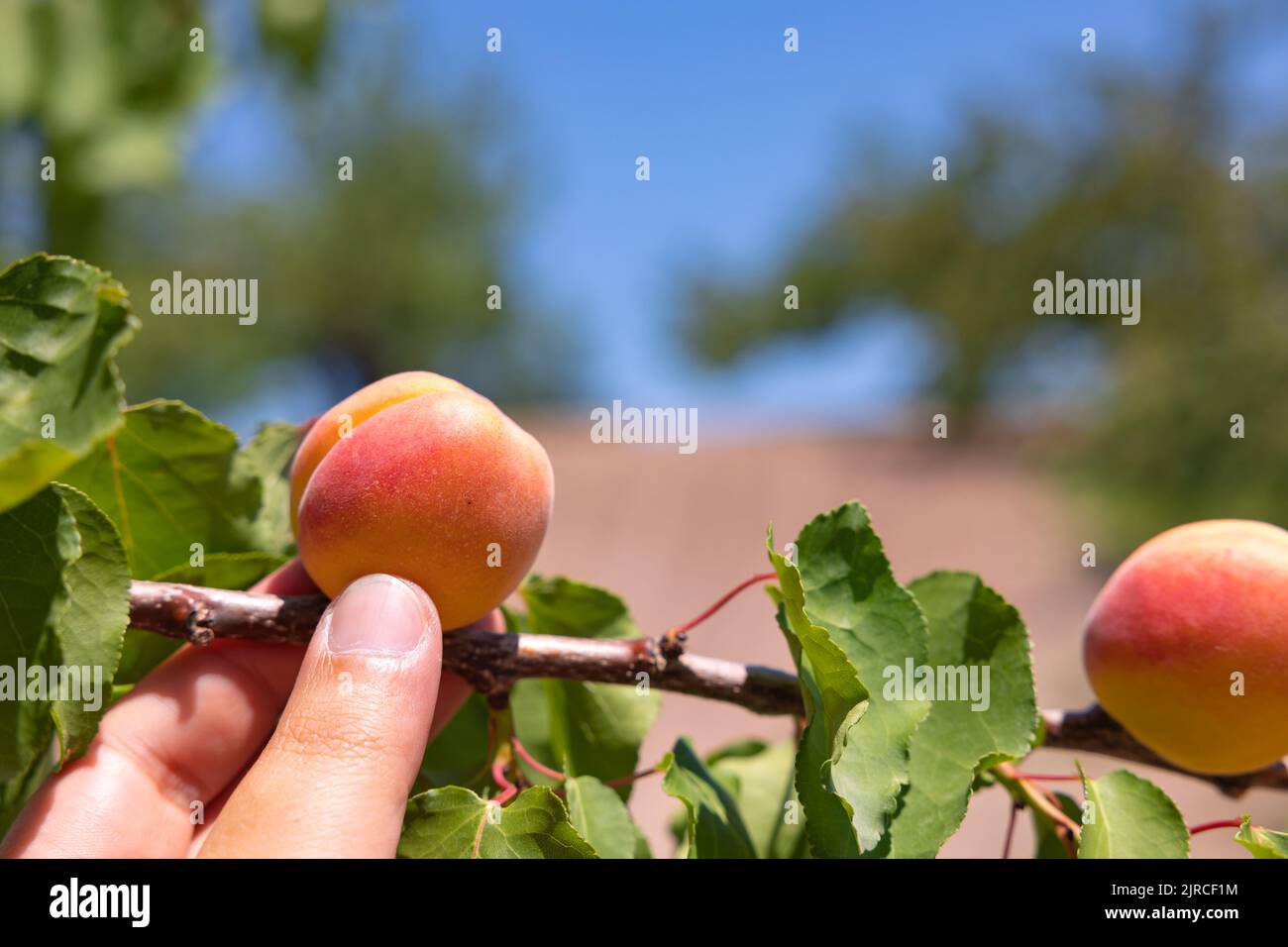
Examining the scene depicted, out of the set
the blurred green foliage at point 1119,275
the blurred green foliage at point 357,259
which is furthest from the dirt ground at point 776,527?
the blurred green foliage at point 357,259

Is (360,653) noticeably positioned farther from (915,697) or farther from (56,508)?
(915,697)

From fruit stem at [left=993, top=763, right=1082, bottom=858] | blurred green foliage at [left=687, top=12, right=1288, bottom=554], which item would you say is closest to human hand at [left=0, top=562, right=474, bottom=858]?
fruit stem at [left=993, top=763, right=1082, bottom=858]

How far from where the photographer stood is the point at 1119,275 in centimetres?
885

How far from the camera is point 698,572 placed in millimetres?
6719

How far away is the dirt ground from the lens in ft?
16.8

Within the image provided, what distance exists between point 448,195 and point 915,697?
1244 centimetres

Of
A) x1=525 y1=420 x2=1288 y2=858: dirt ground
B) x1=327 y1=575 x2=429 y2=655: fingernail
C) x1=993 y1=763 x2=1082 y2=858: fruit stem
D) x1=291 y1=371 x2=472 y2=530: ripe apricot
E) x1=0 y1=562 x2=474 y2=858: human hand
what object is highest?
x1=291 y1=371 x2=472 y2=530: ripe apricot

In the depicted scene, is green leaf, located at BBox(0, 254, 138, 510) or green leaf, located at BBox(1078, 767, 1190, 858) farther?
green leaf, located at BBox(1078, 767, 1190, 858)

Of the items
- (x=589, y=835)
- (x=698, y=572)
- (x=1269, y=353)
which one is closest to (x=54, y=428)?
(x=589, y=835)

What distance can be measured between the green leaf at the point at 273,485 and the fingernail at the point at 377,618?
0.16 metres

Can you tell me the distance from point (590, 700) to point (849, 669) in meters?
0.24

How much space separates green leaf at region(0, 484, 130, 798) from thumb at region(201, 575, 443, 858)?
0.09m

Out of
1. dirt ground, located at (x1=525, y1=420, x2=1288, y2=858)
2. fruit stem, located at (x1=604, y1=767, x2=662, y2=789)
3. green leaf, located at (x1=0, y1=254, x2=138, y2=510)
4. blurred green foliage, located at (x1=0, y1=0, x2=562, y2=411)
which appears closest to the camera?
green leaf, located at (x1=0, y1=254, x2=138, y2=510)

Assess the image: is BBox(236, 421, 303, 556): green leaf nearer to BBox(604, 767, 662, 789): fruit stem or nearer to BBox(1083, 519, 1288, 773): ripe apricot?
BBox(604, 767, 662, 789): fruit stem
